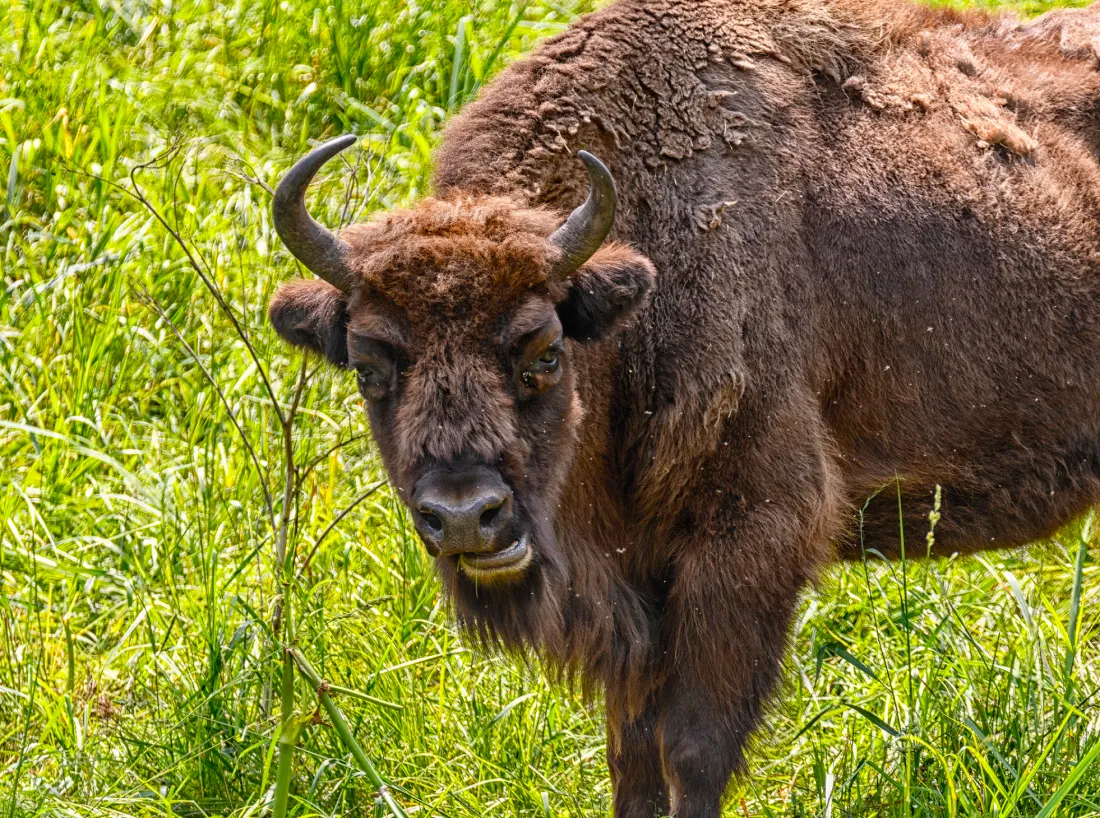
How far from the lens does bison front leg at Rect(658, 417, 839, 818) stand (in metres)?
4.46

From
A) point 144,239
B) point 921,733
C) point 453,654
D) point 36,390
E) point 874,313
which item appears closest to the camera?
point 921,733

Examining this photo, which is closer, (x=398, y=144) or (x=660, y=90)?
(x=660, y=90)

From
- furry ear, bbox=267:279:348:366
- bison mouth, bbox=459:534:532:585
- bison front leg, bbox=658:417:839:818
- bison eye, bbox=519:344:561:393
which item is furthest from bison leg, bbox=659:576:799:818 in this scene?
furry ear, bbox=267:279:348:366

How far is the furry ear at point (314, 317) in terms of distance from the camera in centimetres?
420

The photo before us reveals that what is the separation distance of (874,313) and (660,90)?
109 centimetres

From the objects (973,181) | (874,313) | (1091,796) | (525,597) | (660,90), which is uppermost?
(660,90)

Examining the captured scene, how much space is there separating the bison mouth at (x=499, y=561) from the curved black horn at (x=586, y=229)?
834mm

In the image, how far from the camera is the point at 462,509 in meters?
3.67

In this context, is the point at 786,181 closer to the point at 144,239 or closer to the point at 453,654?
the point at 453,654

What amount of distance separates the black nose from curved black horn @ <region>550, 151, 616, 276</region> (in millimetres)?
724

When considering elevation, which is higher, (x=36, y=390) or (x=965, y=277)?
(x=965, y=277)

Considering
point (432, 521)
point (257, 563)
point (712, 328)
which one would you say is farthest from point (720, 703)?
point (257, 563)

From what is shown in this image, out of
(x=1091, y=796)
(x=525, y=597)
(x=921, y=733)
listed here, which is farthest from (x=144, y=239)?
(x=1091, y=796)

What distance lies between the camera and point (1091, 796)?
168 inches
